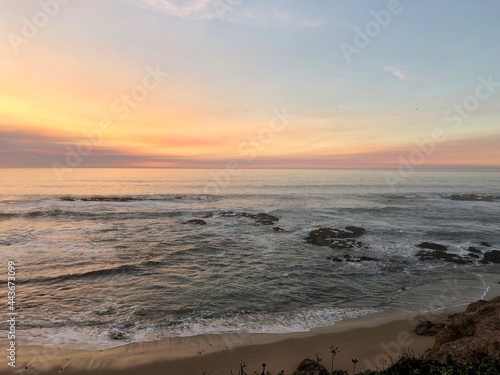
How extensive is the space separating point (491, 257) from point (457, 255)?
2419 mm

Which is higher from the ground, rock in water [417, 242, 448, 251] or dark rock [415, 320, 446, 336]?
rock in water [417, 242, 448, 251]

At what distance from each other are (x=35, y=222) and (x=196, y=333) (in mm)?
36381

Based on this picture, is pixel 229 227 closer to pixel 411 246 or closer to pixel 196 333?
pixel 411 246

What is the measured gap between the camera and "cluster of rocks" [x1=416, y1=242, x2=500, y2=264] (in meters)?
25.5

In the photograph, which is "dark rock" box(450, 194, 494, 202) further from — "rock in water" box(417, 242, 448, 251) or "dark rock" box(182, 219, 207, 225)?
"dark rock" box(182, 219, 207, 225)

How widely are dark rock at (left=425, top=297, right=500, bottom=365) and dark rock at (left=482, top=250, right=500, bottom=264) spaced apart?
53.6ft

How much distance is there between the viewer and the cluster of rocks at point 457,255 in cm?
2547

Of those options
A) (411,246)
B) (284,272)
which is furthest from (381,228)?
(284,272)

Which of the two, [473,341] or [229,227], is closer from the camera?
[473,341]

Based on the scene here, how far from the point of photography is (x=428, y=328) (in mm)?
14125

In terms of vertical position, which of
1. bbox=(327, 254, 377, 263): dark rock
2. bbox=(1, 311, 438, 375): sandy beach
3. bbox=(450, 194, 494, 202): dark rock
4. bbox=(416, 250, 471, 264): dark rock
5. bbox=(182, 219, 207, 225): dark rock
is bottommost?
bbox=(1, 311, 438, 375): sandy beach

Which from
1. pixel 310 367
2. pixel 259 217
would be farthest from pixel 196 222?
pixel 310 367

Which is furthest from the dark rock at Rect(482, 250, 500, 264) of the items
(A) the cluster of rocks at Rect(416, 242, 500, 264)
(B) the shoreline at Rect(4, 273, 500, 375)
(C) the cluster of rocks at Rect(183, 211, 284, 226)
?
(C) the cluster of rocks at Rect(183, 211, 284, 226)

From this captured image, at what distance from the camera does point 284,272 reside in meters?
22.0
